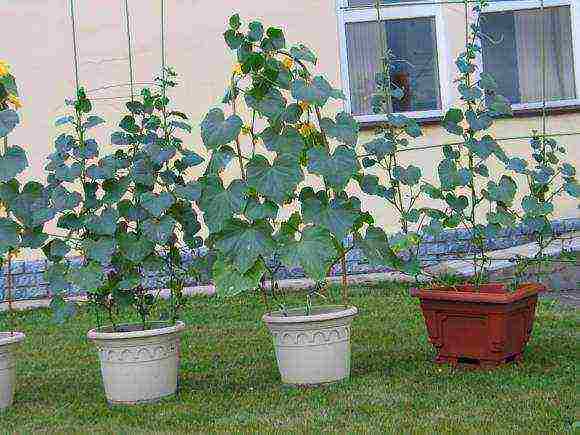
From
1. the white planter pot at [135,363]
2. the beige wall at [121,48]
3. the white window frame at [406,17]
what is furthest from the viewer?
the white window frame at [406,17]

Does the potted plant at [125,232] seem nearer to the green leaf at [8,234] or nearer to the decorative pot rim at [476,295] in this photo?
the green leaf at [8,234]

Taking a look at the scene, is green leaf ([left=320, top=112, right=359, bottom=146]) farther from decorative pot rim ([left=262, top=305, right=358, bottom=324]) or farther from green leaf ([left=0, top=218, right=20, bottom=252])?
green leaf ([left=0, top=218, right=20, bottom=252])

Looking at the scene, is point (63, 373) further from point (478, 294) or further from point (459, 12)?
point (459, 12)

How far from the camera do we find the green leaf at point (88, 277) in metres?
3.31

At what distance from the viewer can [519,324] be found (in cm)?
374

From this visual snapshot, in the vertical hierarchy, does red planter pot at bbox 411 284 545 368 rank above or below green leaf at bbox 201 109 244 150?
below

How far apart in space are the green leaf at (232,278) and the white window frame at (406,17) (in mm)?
3307

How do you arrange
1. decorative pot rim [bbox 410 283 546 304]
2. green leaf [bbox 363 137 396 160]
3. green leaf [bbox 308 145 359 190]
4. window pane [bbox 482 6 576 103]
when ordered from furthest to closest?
window pane [bbox 482 6 576 103] < green leaf [bbox 363 137 396 160] < decorative pot rim [bbox 410 283 546 304] < green leaf [bbox 308 145 359 190]

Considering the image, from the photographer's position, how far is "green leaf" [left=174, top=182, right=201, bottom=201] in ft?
11.0

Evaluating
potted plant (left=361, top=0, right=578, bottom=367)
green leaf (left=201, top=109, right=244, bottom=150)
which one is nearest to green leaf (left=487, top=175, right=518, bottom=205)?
potted plant (left=361, top=0, right=578, bottom=367)

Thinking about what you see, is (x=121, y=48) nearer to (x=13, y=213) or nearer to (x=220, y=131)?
(x=13, y=213)

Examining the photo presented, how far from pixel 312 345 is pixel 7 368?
1061mm

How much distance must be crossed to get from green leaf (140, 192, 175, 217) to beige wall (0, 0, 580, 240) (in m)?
2.88

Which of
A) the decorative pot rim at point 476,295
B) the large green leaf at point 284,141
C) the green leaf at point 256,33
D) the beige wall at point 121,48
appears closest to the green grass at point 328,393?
the decorative pot rim at point 476,295
